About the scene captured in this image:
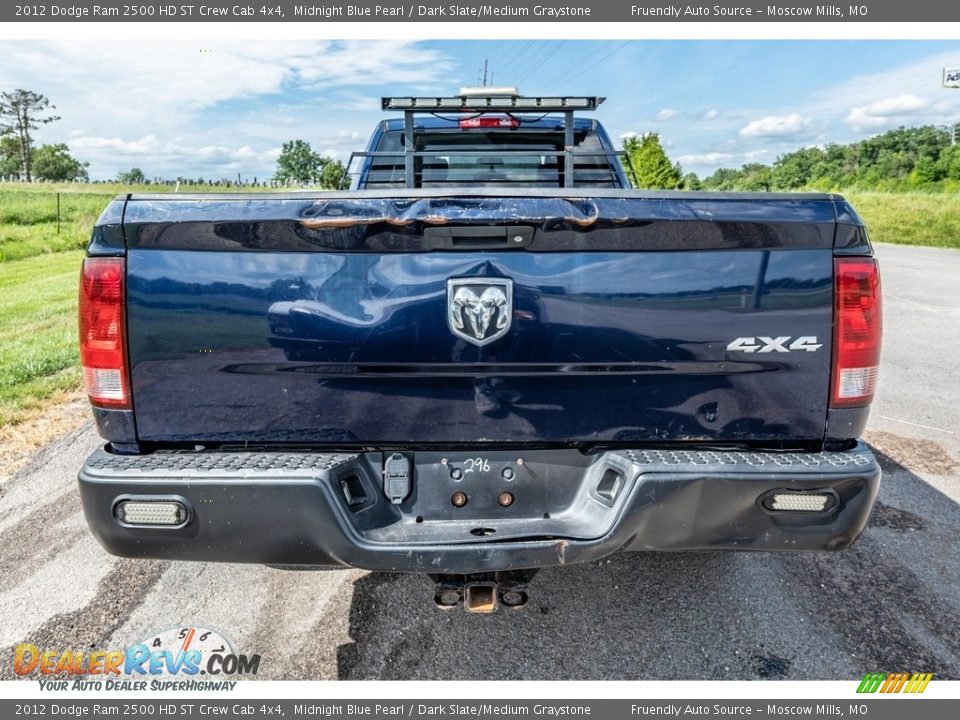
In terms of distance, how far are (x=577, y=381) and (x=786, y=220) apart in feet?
2.67

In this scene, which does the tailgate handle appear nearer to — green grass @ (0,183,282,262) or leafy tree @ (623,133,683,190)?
green grass @ (0,183,282,262)

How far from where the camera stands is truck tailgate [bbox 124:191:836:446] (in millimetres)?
2037

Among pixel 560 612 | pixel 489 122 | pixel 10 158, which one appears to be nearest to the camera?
pixel 560 612

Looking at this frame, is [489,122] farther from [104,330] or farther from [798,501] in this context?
[798,501]

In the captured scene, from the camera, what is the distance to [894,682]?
2.41 meters

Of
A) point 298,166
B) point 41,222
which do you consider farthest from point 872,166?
point 298,166

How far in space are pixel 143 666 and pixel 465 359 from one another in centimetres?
175

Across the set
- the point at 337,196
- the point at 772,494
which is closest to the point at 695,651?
the point at 772,494

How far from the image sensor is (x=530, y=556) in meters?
2.03

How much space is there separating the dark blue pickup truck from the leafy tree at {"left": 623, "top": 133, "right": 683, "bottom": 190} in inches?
1071

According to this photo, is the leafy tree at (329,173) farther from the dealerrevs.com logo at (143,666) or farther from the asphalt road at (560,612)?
the dealerrevs.com logo at (143,666)

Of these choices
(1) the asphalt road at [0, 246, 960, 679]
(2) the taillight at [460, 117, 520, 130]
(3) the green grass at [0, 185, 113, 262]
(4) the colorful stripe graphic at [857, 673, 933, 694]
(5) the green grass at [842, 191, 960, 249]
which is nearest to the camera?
(4) the colorful stripe graphic at [857, 673, 933, 694]

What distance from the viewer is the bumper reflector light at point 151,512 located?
2.04 meters

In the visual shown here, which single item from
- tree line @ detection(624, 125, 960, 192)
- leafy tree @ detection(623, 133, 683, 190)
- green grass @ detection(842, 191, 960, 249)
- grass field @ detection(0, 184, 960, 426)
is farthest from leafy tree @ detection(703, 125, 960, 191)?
→ leafy tree @ detection(623, 133, 683, 190)
